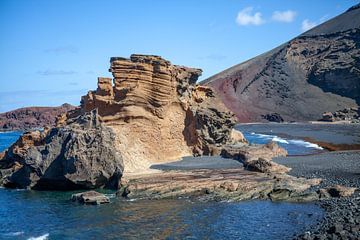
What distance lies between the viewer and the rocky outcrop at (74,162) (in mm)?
28719

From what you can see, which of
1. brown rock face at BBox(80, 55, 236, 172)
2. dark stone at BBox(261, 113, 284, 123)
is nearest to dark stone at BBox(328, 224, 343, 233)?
brown rock face at BBox(80, 55, 236, 172)

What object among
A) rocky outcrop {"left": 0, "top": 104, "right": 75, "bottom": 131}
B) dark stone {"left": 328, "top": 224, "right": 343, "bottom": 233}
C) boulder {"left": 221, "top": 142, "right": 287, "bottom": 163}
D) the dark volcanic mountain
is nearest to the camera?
dark stone {"left": 328, "top": 224, "right": 343, "bottom": 233}

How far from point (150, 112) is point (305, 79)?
117739mm

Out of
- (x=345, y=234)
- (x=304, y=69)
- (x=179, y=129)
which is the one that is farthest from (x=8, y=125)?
(x=345, y=234)

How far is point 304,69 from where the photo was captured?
14988cm

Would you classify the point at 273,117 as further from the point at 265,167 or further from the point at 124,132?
the point at 265,167

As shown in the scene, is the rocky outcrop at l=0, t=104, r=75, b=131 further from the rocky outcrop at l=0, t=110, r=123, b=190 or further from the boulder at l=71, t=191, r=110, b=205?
the boulder at l=71, t=191, r=110, b=205

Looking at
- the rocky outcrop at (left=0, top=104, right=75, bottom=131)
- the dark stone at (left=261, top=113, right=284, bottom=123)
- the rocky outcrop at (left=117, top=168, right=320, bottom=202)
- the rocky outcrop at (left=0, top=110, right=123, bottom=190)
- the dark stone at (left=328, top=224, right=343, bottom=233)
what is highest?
the rocky outcrop at (left=0, top=104, right=75, bottom=131)

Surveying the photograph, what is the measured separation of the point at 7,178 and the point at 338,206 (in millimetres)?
22137

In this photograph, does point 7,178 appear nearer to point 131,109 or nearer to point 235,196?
point 131,109

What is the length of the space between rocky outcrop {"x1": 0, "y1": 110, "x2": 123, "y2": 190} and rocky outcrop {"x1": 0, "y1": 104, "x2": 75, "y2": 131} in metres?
118

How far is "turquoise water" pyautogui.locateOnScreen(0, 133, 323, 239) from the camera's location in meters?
19.6

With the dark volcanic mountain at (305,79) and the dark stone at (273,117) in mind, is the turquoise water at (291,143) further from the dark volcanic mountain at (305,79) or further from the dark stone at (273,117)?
the dark volcanic mountain at (305,79)

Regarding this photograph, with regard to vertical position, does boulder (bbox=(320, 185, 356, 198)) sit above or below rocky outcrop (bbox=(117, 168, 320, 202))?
below
